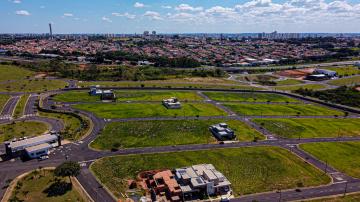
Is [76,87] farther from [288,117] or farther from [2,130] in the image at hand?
[288,117]

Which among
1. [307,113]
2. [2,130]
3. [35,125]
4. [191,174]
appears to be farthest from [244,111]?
[2,130]

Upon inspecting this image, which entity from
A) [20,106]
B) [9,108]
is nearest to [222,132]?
[20,106]

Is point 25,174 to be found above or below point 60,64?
below

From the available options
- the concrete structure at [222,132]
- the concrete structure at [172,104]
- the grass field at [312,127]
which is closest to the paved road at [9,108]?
the concrete structure at [172,104]

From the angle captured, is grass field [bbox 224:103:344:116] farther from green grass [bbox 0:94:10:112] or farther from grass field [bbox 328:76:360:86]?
green grass [bbox 0:94:10:112]

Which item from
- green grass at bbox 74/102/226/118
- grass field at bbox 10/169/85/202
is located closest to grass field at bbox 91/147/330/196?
grass field at bbox 10/169/85/202

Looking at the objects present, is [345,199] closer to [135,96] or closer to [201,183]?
[201,183]
